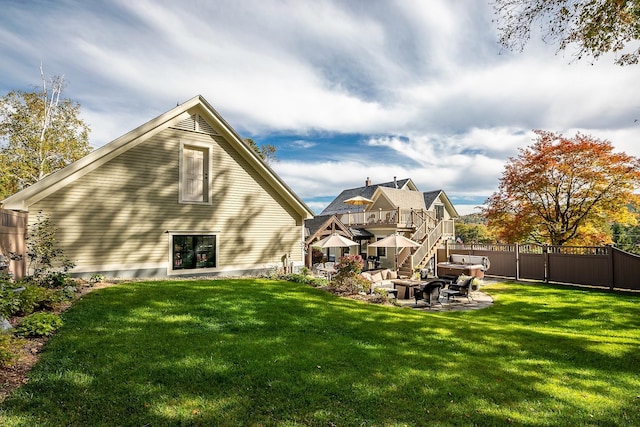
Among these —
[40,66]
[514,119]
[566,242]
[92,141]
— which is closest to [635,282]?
[566,242]

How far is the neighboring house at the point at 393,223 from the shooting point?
2098 cm

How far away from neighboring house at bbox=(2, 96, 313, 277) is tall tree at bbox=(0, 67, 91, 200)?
17.0m

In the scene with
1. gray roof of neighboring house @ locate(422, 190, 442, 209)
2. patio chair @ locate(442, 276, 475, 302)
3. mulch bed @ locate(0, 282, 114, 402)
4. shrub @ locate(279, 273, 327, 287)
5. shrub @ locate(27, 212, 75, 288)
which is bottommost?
patio chair @ locate(442, 276, 475, 302)

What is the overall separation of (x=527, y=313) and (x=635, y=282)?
862 centimetres

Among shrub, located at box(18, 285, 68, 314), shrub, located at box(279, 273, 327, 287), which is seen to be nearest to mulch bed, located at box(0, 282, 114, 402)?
shrub, located at box(18, 285, 68, 314)

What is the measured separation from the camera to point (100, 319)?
6.23 m

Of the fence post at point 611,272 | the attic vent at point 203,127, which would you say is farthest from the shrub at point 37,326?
the fence post at point 611,272

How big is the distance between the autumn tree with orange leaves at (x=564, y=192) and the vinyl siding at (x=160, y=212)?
14679 millimetres

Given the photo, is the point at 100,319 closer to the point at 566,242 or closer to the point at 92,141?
the point at 566,242

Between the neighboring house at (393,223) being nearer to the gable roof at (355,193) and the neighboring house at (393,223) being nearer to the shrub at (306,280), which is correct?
the gable roof at (355,193)

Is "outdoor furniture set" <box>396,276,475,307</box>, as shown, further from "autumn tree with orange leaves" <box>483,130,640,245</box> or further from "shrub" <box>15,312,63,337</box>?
"shrub" <box>15,312,63,337</box>

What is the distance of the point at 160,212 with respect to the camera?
40.9 feet

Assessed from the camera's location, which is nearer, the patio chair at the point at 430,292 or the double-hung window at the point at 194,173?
the patio chair at the point at 430,292

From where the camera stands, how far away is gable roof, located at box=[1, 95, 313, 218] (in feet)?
32.9
